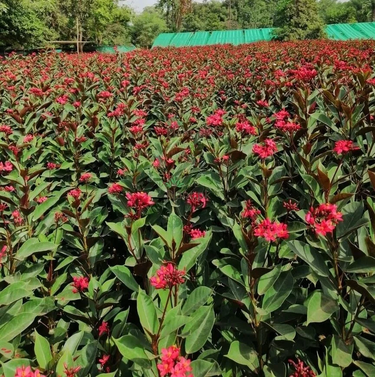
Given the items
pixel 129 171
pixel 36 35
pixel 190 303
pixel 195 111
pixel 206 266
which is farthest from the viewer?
pixel 36 35

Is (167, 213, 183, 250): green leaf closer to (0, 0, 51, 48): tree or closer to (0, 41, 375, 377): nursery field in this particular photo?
(0, 41, 375, 377): nursery field

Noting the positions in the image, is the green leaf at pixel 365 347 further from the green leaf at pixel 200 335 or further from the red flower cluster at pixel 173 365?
the red flower cluster at pixel 173 365

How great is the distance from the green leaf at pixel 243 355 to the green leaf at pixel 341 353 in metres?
0.27

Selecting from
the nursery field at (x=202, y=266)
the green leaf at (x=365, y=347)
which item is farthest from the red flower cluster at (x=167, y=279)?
the green leaf at (x=365, y=347)

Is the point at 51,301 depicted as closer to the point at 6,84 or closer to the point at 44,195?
the point at 44,195

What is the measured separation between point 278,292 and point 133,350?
576mm

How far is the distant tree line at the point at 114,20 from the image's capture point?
23.3 meters

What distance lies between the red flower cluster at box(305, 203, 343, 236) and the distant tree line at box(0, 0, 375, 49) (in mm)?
24491

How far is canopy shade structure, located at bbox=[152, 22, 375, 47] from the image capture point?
2855 cm

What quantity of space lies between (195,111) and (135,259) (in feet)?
7.88

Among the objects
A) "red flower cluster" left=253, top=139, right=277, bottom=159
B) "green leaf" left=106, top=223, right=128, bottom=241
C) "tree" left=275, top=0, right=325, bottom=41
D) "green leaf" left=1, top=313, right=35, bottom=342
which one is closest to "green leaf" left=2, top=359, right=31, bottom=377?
"green leaf" left=1, top=313, right=35, bottom=342

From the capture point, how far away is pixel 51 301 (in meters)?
1.52

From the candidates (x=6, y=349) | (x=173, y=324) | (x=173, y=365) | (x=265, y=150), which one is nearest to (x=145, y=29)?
(x=265, y=150)

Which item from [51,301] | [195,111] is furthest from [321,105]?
[51,301]
